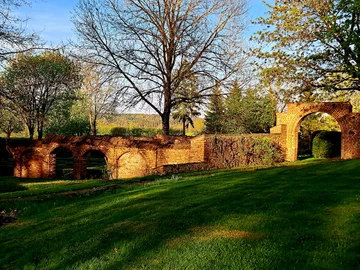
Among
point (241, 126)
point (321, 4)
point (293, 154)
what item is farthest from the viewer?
point (241, 126)

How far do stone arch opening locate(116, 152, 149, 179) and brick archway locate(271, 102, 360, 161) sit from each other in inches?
394

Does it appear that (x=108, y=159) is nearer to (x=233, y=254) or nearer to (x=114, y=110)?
(x=114, y=110)

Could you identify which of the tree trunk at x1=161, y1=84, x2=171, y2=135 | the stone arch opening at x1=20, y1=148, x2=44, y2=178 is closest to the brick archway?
the tree trunk at x1=161, y1=84, x2=171, y2=135

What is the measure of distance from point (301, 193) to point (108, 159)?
18827 millimetres

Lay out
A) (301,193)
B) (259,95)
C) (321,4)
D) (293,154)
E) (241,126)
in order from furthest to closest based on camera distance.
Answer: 1. (259,95)
2. (241,126)
3. (293,154)
4. (321,4)
5. (301,193)

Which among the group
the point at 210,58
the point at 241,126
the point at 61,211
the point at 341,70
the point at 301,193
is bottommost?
the point at 61,211

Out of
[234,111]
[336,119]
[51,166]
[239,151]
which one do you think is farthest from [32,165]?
[336,119]

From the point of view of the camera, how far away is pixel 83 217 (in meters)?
7.43

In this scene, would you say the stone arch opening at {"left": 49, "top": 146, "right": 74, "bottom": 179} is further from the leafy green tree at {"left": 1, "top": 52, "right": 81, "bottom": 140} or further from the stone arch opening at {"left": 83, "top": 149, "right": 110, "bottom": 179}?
the leafy green tree at {"left": 1, "top": 52, "right": 81, "bottom": 140}

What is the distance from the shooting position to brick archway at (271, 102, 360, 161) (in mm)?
21625

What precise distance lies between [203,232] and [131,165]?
62.8ft

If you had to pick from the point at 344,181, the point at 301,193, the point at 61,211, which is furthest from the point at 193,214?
the point at 344,181

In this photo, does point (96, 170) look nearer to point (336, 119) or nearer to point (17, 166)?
point (17, 166)

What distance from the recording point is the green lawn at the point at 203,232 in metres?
4.27
